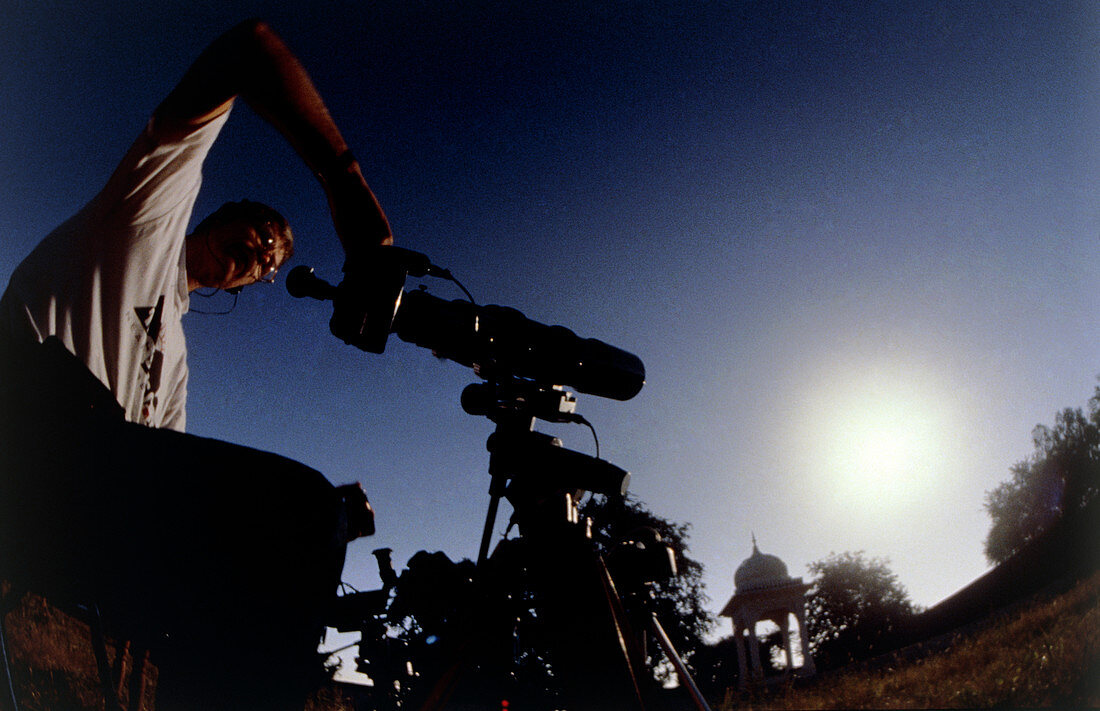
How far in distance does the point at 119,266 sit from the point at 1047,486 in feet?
144

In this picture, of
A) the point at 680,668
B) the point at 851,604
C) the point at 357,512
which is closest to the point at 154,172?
the point at 357,512

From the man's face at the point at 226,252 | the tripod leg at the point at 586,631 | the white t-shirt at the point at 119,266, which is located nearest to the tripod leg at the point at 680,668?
the tripod leg at the point at 586,631

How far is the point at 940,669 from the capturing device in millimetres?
7215

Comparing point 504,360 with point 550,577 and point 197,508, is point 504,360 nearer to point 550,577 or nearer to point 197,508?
point 550,577

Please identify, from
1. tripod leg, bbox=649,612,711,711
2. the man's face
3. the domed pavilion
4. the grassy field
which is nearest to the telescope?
tripod leg, bbox=649,612,711,711

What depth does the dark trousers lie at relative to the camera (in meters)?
0.90

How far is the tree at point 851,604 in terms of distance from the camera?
29656mm

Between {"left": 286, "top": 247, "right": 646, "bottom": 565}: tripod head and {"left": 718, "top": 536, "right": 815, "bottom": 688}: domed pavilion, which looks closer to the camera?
{"left": 286, "top": 247, "right": 646, "bottom": 565}: tripod head

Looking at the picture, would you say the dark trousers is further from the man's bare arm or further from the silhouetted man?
the man's bare arm

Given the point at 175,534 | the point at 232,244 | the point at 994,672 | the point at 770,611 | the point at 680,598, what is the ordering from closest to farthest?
1. the point at 175,534
2. the point at 232,244
3. the point at 994,672
4. the point at 770,611
5. the point at 680,598

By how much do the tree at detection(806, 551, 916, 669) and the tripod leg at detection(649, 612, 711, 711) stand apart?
33.9 metres

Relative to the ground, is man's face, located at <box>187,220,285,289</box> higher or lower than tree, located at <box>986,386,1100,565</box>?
lower

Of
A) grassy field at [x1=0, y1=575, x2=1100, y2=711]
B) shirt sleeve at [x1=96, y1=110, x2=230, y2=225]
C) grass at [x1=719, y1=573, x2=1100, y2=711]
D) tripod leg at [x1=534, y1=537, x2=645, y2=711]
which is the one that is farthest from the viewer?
grass at [x1=719, y1=573, x2=1100, y2=711]

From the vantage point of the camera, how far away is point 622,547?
1509 mm
